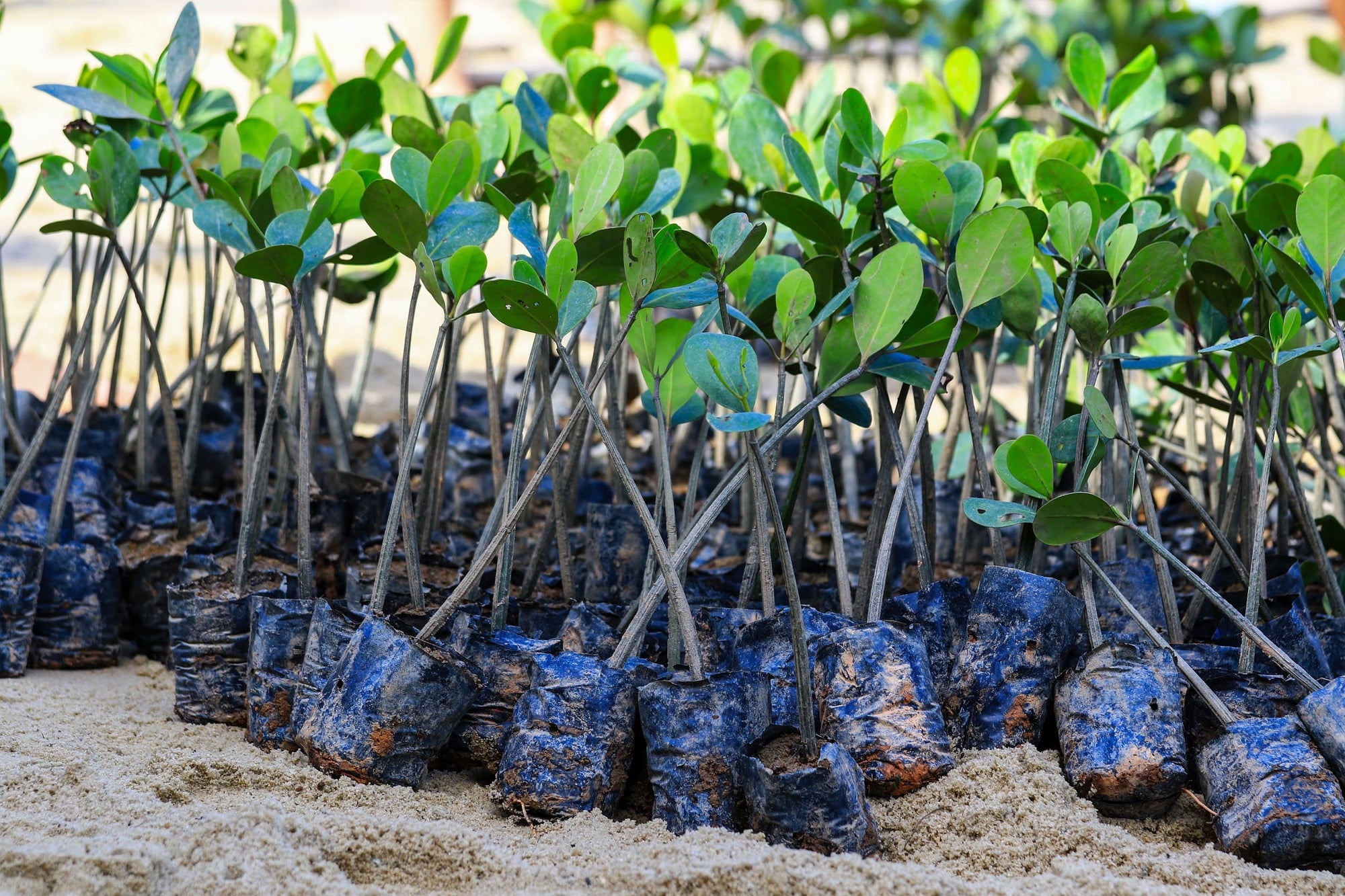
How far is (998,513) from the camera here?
0.96m

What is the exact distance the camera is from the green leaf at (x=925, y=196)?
1.02 metres

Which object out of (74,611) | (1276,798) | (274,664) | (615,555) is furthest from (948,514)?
(74,611)

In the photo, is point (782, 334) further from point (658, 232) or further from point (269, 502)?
point (269, 502)

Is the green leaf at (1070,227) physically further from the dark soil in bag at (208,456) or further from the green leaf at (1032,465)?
the dark soil in bag at (208,456)

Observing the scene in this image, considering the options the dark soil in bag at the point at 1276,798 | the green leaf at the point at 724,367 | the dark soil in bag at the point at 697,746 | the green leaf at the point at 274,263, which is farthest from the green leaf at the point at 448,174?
the dark soil in bag at the point at 1276,798

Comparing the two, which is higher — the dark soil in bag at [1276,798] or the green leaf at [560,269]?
the green leaf at [560,269]

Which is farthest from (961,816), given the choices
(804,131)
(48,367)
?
(48,367)

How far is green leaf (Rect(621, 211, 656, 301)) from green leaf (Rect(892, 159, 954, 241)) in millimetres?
271

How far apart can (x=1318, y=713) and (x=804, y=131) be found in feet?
3.82

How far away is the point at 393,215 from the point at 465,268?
84 mm

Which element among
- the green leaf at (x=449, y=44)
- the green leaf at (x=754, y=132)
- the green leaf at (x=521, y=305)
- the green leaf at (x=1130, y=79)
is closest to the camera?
the green leaf at (x=521, y=305)

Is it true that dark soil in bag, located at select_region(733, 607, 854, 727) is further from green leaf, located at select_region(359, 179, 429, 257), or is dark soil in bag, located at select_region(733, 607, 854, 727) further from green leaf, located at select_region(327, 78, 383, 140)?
green leaf, located at select_region(327, 78, 383, 140)

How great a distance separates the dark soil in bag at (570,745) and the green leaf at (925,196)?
0.55m

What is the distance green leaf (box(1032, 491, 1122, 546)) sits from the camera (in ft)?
3.03
